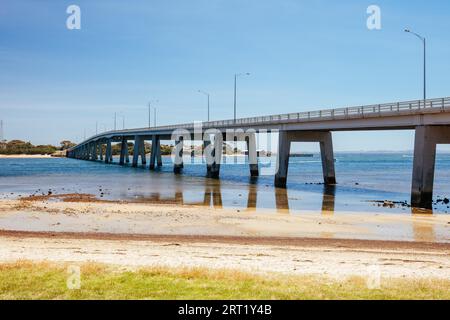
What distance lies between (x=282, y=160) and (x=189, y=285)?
50.8m

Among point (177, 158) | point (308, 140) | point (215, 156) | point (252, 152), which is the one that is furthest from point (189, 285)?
point (177, 158)

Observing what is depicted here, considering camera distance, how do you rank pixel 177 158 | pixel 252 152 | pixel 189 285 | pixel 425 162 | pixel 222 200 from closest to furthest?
pixel 189 285 < pixel 425 162 < pixel 222 200 < pixel 252 152 < pixel 177 158

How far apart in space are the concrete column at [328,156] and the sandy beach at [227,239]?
30.6 m

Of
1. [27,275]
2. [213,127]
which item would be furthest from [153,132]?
[27,275]

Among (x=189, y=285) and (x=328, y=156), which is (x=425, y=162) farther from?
(x=189, y=285)

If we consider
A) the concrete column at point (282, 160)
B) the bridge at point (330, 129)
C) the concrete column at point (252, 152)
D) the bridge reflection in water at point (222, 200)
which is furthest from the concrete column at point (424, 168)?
the concrete column at point (252, 152)

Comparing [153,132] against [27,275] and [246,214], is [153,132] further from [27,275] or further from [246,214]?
[27,275]

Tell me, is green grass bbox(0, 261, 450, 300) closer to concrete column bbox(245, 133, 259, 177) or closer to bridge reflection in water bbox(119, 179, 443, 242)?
bridge reflection in water bbox(119, 179, 443, 242)

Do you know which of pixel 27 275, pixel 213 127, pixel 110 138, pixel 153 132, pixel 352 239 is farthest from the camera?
pixel 110 138

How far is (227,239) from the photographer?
22.2m

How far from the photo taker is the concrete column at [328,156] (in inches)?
2480

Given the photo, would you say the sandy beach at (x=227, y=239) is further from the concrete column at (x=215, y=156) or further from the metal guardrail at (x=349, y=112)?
the concrete column at (x=215, y=156)
